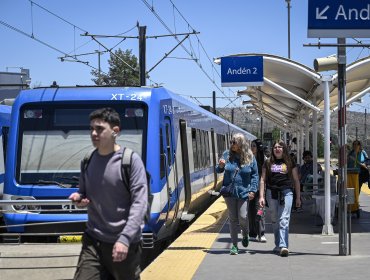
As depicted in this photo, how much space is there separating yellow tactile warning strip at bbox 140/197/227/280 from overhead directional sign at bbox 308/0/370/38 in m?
3.41

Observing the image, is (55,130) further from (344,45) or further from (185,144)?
(344,45)

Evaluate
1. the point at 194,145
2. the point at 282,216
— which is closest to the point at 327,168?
the point at 282,216

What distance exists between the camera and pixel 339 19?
8578mm

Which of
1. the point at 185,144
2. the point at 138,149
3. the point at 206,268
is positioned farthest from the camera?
the point at 185,144

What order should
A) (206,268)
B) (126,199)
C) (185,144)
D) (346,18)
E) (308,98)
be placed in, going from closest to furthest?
(126,199), (206,268), (346,18), (185,144), (308,98)

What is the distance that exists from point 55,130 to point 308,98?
301 inches

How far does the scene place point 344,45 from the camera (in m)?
8.59

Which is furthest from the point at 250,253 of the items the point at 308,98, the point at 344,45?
the point at 308,98

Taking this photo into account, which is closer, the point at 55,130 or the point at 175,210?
the point at 55,130

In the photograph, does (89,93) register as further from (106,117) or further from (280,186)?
(106,117)

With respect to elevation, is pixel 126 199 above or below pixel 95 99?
below

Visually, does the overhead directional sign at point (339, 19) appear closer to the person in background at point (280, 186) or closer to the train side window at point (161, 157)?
the person in background at point (280, 186)

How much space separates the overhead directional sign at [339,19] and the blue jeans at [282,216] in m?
2.25

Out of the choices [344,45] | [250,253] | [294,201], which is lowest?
[250,253]
